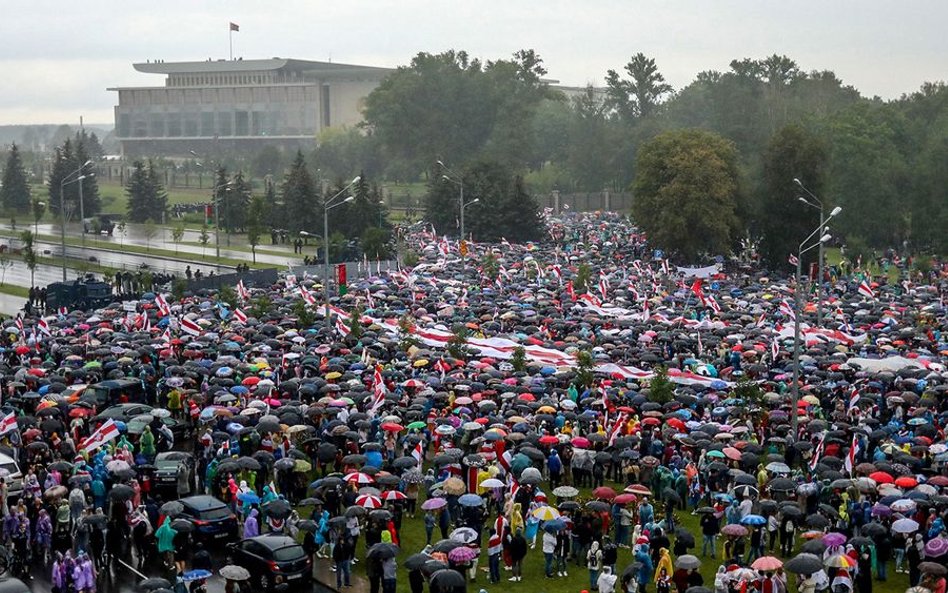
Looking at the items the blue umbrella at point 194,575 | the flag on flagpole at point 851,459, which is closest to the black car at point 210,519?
the blue umbrella at point 194,575

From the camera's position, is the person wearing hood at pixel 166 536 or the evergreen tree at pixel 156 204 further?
the evergreen tree at pixel 156 204

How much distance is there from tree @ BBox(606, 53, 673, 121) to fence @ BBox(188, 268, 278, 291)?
7913 centimetres

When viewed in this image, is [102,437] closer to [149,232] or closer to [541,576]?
[541,576]

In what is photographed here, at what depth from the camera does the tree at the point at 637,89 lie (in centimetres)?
13212

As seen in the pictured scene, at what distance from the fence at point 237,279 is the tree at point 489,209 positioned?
31.0 meters

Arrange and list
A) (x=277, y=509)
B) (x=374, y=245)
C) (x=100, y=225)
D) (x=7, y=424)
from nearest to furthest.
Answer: (x=277, y=509), (x=7, y=424), (x=374, y=245), (x=100, y=225)

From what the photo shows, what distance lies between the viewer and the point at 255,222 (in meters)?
77.6

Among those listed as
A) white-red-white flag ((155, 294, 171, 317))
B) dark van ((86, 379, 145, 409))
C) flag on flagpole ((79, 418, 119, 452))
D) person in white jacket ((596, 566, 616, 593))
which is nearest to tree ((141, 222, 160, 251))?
white-red-white flag ((155, 294, 171, 317))

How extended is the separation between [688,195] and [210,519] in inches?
1992

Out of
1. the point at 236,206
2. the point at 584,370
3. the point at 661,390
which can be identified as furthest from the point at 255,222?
the point at 661,390

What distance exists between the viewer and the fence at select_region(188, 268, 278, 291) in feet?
188

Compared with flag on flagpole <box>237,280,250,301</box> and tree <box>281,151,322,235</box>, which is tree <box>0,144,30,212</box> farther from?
flag on flagpole <box>237,280,250,301</box>

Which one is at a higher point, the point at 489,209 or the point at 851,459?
the point at 489,209

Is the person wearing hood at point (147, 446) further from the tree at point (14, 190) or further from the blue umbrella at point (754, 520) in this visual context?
the tree at point (14, 190)
